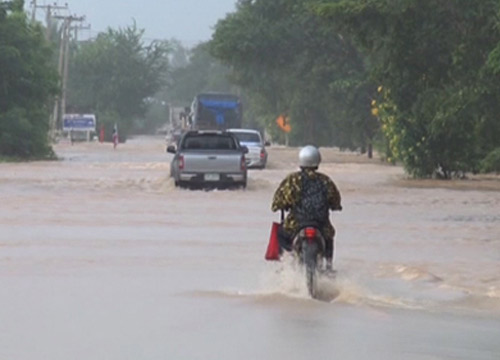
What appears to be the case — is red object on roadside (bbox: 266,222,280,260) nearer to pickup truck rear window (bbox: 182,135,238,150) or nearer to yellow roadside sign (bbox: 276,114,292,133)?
pickup truck rear window (bbox: 182,135,238,150)

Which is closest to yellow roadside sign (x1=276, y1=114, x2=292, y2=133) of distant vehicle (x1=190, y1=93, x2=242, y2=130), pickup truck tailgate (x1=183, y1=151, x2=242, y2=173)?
distant vehicle (x1=190, y1=93, x2=242, y2=130)

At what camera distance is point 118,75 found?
481 ft

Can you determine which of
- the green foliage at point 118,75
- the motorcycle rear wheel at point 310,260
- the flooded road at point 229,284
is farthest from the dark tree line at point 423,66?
the green foliage at point 118,75

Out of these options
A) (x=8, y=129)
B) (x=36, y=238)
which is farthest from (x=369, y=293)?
(x=8, y=129)

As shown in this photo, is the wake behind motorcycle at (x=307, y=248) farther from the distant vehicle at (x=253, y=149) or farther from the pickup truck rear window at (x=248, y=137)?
the pickup truck rear window at (x=248, y=137)

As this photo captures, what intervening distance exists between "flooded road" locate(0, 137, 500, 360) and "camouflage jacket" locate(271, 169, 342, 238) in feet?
1.80

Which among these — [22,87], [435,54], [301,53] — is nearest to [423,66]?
[435,54]

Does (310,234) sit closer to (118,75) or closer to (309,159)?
(309,159)

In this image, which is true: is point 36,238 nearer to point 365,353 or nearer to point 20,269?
point 20,269

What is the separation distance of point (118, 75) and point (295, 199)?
13251 cm

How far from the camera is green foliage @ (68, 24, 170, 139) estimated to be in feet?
480

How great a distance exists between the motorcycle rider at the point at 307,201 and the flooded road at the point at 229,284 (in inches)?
19.0

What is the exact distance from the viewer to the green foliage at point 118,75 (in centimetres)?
14625

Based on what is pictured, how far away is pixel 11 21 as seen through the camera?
2628 inches
